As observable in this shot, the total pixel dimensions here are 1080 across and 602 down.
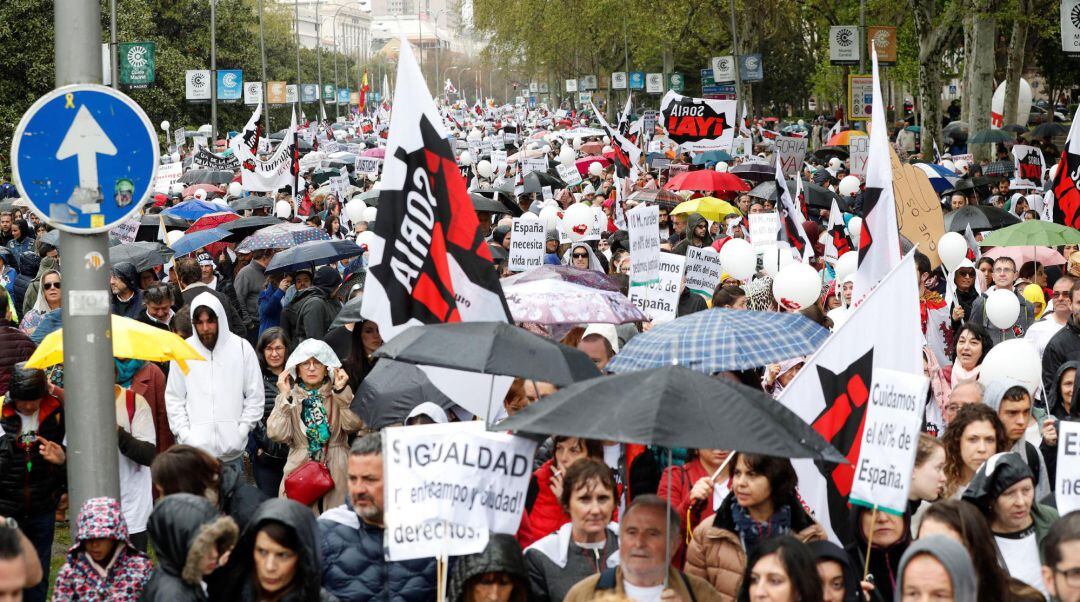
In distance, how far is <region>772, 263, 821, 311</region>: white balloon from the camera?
398 inches

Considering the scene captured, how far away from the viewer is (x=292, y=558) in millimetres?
4746

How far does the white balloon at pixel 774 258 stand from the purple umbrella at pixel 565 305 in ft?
12.7

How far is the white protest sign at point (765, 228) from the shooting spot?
13406 mm

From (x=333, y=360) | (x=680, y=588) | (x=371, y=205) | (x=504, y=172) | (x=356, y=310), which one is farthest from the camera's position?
(x=504, y=172)

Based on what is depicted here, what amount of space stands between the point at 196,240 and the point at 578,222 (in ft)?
12.6

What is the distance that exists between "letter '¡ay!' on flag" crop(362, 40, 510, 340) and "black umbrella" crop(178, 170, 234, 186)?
2175cm

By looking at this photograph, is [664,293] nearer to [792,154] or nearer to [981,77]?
[792,154]

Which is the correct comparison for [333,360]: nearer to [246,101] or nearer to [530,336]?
[530,336]

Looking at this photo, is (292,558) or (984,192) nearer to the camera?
(292,558)

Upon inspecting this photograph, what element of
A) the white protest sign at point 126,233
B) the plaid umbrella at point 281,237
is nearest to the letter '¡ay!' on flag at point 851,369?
the plaid umbrella at point 281,237

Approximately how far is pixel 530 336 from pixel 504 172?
24.4 m

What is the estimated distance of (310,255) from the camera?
11.4 metres

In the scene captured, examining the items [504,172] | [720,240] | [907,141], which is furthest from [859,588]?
[907,141]

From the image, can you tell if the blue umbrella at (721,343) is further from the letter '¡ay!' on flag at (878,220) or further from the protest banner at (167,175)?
the protest banner at (167,175)
